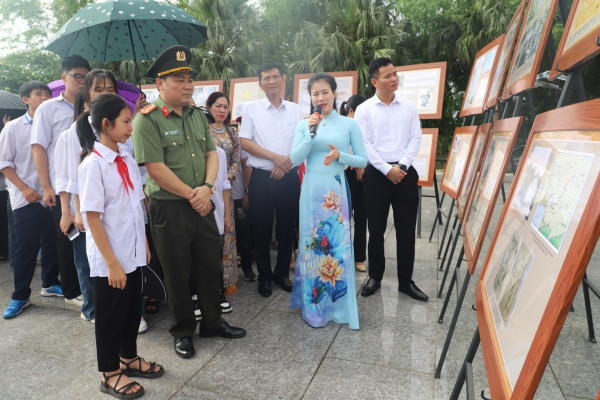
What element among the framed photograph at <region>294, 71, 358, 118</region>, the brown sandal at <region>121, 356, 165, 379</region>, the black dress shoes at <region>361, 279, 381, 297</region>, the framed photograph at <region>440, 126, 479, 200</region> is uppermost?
the framed photograph at <region>294, 71, 358, 118</region>

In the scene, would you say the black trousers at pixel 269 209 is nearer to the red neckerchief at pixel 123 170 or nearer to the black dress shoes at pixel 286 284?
the black dress shoes at pixel 286 284

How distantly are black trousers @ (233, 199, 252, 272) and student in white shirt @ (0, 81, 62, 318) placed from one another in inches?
64.5

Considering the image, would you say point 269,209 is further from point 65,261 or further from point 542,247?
point 542,247

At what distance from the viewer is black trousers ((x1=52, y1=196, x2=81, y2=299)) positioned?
10.3ft

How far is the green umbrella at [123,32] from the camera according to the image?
3.08 metres

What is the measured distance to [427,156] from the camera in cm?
508

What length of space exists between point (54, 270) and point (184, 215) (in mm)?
1973

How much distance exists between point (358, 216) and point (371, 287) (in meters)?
0.92

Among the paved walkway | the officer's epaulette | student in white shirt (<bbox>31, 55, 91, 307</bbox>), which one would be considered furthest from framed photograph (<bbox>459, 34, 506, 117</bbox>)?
student in white shirt (<bbox>31, 55, 91, 307</bbox>)

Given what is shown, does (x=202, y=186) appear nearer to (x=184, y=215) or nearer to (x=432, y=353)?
(x=184, y=215)

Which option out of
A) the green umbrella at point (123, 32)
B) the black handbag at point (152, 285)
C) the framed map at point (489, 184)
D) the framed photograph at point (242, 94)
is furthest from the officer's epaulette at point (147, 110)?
the framed photograph at point (242, 94)

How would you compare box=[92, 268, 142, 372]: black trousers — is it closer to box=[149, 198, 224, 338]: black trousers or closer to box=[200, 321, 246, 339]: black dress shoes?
box=[149, 198, 224, 338]: black trousers

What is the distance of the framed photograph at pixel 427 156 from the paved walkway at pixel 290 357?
2.10 m

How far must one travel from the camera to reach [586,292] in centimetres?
248
